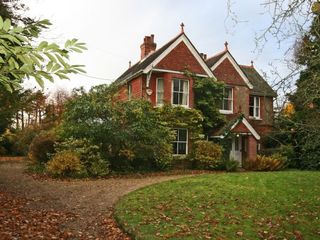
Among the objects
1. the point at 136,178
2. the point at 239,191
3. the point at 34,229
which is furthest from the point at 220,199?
the point at 136,178

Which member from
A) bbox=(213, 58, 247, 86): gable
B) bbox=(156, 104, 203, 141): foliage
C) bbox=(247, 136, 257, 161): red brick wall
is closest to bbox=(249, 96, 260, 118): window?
bbox=(213, 58, 247, 86): gable

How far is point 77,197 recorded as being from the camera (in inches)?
538

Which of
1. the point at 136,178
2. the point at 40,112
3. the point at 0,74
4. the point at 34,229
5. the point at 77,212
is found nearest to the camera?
the point at 0,74

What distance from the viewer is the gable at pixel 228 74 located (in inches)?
1121

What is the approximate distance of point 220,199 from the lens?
40.0 feet

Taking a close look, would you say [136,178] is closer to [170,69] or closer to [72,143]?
[72,143]

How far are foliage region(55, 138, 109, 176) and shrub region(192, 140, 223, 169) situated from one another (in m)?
6.30

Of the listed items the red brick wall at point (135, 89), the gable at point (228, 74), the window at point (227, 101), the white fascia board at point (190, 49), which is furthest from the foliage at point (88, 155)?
the gable at point (228, 74)

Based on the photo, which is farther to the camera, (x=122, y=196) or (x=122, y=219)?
(x=122, y=196)

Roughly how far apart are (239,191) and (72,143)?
32.0ft

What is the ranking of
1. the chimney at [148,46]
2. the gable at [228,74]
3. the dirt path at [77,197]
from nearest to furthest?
the dirt path at [77,197]
the gable at [228,74]
the chimney at [148,46]

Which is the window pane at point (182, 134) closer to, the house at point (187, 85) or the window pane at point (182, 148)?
the house at point (187, 85)

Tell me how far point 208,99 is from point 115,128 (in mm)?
7847

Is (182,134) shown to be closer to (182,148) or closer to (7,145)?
(182,148)
